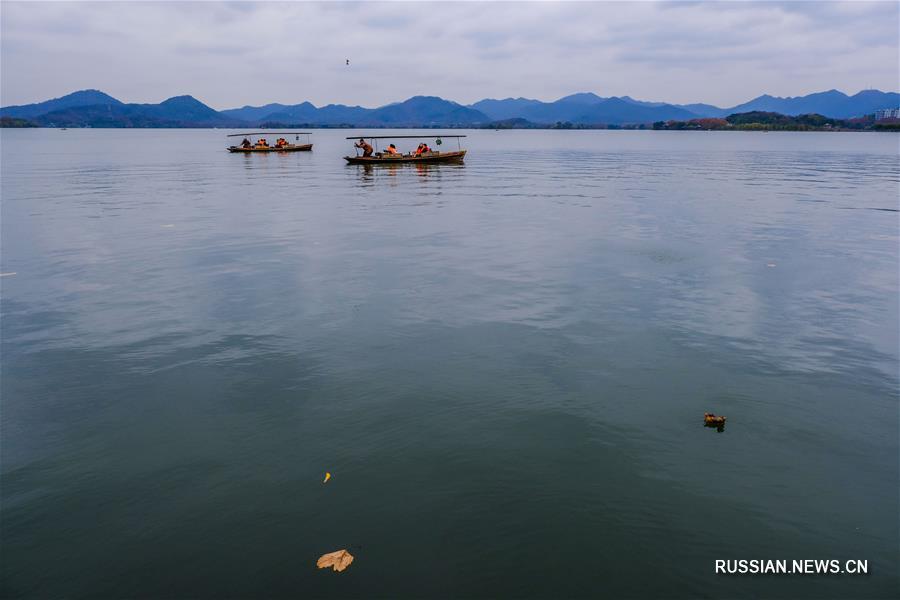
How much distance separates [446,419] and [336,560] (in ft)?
17.2

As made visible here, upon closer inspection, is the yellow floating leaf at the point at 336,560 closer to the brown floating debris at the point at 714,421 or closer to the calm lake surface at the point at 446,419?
the calm lake surface at the point at 446,419

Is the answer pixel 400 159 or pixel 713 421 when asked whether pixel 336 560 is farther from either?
pixel 400 159

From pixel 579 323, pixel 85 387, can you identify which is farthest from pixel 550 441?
pixel 85 387

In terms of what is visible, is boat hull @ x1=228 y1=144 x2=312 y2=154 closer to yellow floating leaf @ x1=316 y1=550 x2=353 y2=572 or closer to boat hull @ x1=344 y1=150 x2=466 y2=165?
boat hull @ x1=344 y1=150 x2=466 y2=165

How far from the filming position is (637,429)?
1423cm

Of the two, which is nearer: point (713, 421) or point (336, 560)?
point (336, 560)

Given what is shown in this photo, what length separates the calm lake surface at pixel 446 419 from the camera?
33.3ft

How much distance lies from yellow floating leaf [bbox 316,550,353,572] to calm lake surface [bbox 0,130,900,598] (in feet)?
0.55

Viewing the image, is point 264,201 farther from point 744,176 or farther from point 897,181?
point 897,181

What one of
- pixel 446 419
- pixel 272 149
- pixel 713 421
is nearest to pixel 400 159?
pixel 272 149

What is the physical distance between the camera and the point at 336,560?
10.1 meters

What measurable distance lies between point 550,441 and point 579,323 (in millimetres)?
8309

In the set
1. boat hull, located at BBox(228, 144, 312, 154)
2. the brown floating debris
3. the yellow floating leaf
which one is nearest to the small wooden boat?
the brown floating debris

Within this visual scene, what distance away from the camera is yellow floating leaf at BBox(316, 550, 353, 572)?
9.95 m
